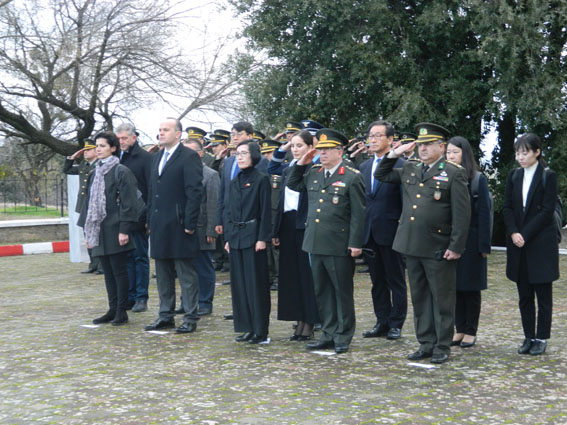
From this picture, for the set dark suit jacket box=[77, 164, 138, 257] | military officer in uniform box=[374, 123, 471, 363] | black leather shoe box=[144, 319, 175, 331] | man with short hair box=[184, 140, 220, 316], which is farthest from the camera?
man with short hair box=[184, 140, 220, 316]

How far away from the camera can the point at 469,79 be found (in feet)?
54.3

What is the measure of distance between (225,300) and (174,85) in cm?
1084

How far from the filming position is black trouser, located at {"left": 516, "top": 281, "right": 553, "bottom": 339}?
689 centimetres

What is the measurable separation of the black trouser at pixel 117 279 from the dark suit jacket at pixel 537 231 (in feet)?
12.8

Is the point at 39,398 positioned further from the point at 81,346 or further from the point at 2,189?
the point at 2,189

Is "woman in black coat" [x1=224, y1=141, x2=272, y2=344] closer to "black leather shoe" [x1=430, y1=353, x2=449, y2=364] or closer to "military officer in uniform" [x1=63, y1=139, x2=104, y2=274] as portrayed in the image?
"black leather shoe" [x1=430, y1=353, x2=449, y2=364]

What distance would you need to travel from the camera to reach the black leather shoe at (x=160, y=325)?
8156 millimetres

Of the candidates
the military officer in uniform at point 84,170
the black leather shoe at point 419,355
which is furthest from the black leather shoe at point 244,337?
the military officer in uniform at point 84,170

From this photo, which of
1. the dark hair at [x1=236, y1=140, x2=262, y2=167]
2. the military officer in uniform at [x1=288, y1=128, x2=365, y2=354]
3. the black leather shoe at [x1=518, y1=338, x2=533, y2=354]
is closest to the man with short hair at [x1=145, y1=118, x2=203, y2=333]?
the dark hair at [x1=236, y1=140, x2=262, y2=167]

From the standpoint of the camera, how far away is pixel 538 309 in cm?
691

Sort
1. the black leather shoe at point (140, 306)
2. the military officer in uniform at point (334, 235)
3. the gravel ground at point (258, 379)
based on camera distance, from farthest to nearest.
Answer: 1. the black leather shoe at point (140, 306)
2. the military officer in uniform at point (334, 235)
3. the gravel ground at point (258, 379)

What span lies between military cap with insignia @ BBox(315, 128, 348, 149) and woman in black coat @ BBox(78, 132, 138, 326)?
2.36m

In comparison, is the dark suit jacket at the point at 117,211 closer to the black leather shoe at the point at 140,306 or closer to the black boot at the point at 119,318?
the black boot at the point at 119,318

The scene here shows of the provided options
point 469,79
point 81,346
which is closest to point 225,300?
point 81,346
